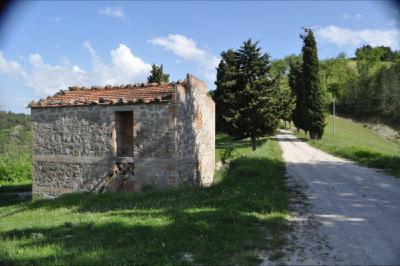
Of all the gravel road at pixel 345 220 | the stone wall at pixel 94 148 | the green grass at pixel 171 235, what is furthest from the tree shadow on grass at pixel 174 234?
the stone wall at pixel 94 148

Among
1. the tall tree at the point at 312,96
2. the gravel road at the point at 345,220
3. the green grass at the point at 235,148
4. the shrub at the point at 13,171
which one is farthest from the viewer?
the tall tree at the point at 312,96

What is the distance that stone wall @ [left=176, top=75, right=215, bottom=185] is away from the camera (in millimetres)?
15884

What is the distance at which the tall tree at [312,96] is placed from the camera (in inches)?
1709

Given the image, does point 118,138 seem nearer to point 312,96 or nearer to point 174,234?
point 174,234

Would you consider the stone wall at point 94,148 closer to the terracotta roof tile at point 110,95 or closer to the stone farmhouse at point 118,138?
the stone farmhouse at point 118,138

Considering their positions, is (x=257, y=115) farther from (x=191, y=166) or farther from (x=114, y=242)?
(x=114, y=242)

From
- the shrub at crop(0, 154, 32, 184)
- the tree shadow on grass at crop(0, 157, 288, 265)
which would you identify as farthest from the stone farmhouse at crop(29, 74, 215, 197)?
the shrub at crop(0, 154, 32, 184)

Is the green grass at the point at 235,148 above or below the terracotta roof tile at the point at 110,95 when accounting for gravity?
below

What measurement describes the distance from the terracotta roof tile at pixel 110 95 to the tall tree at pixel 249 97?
14350mm

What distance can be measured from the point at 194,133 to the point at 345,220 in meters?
10.2

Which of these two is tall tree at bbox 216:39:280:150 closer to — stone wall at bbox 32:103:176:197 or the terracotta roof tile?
the terracotta roof tile

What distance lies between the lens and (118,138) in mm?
16578

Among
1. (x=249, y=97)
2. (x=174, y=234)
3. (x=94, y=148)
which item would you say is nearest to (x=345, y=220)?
(x=174, y=234)

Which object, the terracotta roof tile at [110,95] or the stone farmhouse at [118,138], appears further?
the terracotta roof tile at [110,95]
